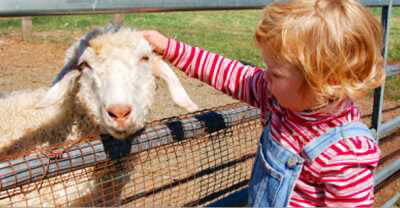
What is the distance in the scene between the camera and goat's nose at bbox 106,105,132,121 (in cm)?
192

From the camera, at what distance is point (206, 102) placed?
7.12 meters

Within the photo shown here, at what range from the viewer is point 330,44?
1470 mm

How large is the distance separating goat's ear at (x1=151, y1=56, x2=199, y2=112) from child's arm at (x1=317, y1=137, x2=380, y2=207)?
1.01 m

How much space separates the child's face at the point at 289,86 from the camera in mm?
1545

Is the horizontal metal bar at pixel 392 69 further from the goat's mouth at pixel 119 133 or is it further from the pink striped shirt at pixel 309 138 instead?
Result: the goat's mouth at pixel 119 133

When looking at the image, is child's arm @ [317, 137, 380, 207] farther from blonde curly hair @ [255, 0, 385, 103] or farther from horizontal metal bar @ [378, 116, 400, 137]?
horizontal metal bar @ [378, 116, 400, 137]

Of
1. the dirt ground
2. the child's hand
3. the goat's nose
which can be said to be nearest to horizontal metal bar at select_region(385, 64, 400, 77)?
the dirt ground

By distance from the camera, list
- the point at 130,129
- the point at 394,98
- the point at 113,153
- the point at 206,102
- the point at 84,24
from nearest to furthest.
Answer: the point at 113,153
the point at 130,129
the point at 206,102
the point at 394,98
the point at 84,24

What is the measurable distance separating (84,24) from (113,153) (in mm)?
13595

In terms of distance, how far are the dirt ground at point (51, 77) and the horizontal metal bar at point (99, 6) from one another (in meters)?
2.86

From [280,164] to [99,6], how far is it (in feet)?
2.79

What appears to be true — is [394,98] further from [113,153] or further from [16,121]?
[113,153]

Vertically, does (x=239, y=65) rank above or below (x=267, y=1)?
below

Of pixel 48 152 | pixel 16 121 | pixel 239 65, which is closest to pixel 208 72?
pixel 239 65
